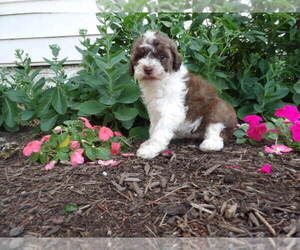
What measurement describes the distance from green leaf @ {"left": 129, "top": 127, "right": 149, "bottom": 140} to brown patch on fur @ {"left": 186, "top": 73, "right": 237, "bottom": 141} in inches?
25.5

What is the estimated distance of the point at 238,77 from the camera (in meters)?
4.46

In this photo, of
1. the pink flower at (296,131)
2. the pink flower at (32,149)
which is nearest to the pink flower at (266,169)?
the pink flower at (296,131)

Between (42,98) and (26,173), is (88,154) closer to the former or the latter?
(26,173)

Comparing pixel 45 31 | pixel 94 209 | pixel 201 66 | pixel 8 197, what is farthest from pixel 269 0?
pixel 45 31

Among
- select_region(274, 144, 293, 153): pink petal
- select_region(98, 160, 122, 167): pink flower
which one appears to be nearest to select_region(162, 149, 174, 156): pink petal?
select_region(98, 160, 122, 167): pink flower

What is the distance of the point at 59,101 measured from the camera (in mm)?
4039

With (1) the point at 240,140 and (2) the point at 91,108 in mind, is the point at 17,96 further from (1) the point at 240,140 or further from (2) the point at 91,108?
(1) the point at 240,140

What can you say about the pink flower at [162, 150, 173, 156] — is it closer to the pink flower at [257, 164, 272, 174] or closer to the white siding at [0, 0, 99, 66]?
the pink flower at [257, 164, 272, 174]

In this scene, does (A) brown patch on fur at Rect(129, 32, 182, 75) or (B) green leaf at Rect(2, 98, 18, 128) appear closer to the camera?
(A) brown patch on fur at Rect(129, 32, 182, 75)

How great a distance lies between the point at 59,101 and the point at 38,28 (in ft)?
9.23

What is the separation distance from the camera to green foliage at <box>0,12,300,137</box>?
381cm

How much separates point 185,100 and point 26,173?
175cm

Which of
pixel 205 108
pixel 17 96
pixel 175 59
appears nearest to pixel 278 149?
pixel 205 108

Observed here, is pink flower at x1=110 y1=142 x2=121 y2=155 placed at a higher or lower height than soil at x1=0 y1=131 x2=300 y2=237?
lower
